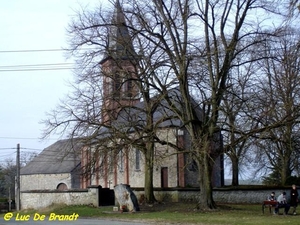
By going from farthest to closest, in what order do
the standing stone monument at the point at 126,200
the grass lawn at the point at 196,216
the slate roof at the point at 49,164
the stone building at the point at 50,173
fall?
the slate roof at the point at 49,164, the stone building at the point at 50,173, the standing stone monument at the point at 126,200, the grass lawn at the point at 196,216

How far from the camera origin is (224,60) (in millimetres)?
32562

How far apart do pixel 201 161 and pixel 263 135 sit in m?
4.23

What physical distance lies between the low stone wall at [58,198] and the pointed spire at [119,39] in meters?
10.7

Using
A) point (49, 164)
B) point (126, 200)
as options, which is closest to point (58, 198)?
point (126, 200)

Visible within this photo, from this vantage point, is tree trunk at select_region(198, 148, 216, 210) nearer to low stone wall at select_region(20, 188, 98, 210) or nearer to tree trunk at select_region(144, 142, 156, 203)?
tree trunk at select_region(144, 142, 156, 203)

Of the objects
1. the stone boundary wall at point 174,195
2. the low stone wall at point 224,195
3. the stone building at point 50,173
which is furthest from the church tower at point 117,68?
the stone building at point 50,173

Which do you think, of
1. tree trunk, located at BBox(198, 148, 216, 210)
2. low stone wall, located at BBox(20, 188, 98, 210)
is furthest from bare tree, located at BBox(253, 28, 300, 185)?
low stone wall, located at BBox(20, 188, 98, 210)

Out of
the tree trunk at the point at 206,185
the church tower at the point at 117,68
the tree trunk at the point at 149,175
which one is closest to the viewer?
the tree trunk at the point at 206,185

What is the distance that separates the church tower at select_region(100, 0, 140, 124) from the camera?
112 feet

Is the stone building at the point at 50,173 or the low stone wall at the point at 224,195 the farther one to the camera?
the stone building at the point at 50,173

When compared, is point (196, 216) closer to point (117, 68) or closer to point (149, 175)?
point (117, 68)

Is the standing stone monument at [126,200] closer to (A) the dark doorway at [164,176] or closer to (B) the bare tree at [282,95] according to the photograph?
(B) the bare tree at [282,95]

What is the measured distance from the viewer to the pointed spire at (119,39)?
33.8m

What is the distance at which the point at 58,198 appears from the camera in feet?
140
